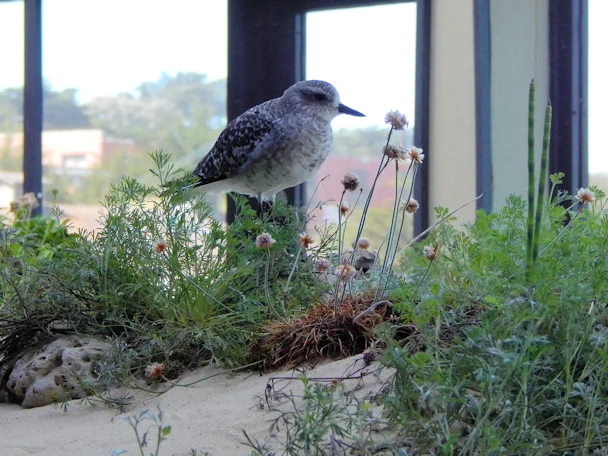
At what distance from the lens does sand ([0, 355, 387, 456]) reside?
1.82m

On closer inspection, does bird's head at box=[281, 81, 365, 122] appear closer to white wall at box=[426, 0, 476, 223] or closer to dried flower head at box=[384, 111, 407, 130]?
dried flower head at box=[384, 111, 407, 130]

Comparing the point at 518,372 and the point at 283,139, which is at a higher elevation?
the point at 283,139

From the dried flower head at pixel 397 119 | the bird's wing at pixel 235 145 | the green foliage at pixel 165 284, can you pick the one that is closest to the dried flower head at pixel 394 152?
the dried flower head at pixel 397 119

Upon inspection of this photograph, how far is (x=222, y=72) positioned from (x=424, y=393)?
4122 millimetres

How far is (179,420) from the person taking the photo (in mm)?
1990

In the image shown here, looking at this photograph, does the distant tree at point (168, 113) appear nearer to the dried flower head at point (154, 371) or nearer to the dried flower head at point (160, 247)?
the dried flower head at point (160, 247)

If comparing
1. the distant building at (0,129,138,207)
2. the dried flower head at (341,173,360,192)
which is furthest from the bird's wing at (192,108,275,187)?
the distant building at (0,129,138,207)

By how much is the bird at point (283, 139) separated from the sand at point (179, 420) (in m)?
1.29

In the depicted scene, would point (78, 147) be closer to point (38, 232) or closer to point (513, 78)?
point (38, 232)

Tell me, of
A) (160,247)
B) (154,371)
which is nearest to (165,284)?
(160,247)

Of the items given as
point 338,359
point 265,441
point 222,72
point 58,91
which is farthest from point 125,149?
point 265,441

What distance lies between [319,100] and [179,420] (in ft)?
6.14

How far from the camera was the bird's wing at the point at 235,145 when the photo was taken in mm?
3447

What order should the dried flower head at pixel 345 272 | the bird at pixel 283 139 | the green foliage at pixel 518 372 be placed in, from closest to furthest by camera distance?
the green foliage at pixel 518 372, the dried flower head at pixel 345 272, the bird at pixel 283 139
